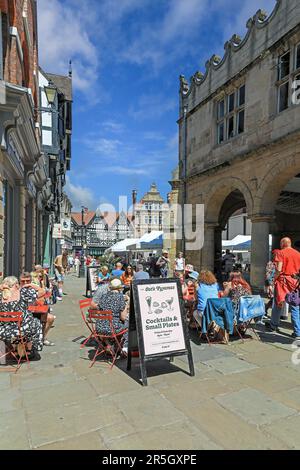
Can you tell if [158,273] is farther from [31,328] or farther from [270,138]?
[31,328]

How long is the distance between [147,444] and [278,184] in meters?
9.48

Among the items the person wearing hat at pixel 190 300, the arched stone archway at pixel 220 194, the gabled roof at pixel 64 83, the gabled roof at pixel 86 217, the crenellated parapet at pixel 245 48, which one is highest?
the gabled roof at pixel 64 83

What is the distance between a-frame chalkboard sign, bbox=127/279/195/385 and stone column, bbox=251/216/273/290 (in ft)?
24.3

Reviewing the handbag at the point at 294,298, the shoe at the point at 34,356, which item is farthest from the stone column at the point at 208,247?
the shoe at the point at 34,356

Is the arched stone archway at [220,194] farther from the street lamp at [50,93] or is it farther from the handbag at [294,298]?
the street lamp at [50,93]

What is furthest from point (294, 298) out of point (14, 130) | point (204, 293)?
point (14, 130)

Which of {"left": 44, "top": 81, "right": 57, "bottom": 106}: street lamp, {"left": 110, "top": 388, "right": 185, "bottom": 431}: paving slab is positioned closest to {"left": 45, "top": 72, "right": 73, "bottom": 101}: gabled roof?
{"left": 44, "top": 81, "right": 57, "bottom": 106}: street lamp

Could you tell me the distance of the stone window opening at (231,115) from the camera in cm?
1220

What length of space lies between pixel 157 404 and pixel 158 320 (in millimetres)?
1021

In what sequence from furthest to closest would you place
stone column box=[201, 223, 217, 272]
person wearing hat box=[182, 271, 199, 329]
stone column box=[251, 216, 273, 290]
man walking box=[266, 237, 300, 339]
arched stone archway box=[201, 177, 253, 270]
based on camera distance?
1. stone column box=[201, 223, 217, 272]
2. arched stone archway box=[201, 177, 253, 270]
3. stone column box=[251, 216, 273, 290]
4. person wearing hat box=[182, 271, 199, 329]
5. man walking box=[266, 237, 300, 339]

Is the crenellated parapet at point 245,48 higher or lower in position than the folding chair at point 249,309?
higher

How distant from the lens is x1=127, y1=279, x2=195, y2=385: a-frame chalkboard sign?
3896 millimetres

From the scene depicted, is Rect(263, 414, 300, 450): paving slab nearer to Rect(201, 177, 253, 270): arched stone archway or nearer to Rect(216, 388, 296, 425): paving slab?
Rect(216, 388, 296, 425): paving slab

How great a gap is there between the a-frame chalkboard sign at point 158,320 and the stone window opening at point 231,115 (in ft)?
31.9
